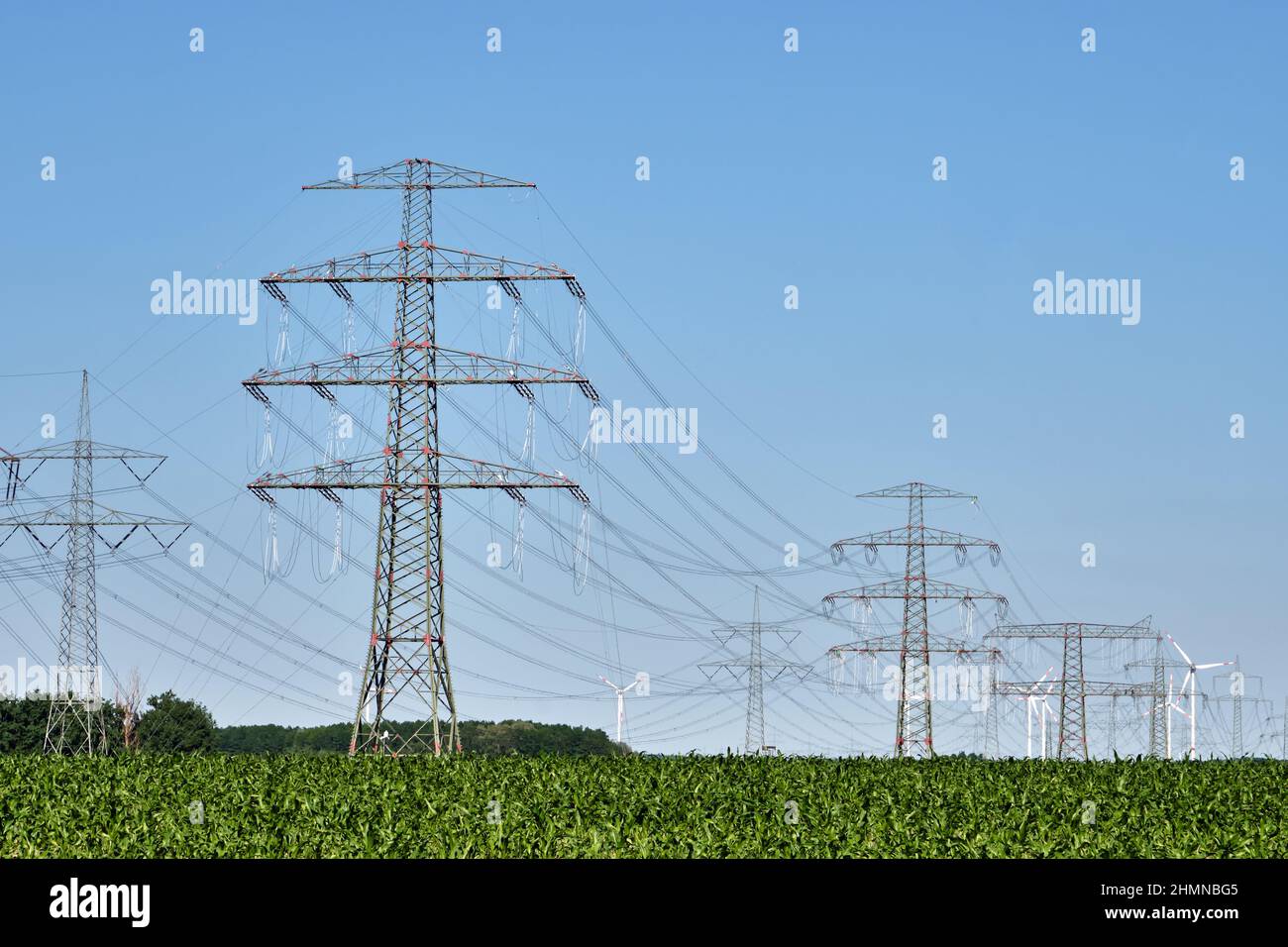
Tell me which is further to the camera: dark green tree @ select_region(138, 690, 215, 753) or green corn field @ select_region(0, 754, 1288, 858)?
dark green tree @ select_region(138, 690, 215, 753)

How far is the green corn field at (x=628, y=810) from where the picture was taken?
1271 inches

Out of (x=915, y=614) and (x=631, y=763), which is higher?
(x=915, y=614)

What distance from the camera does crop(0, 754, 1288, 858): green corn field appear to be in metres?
32.3

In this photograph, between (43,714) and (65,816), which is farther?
(43,714)

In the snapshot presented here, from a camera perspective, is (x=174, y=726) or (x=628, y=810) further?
(x=174, y=726)

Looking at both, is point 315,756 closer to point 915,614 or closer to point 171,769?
point 171,769

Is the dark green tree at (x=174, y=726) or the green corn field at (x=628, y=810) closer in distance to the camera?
the green corn field at (x=628, y=810)

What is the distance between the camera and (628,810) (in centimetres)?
3628

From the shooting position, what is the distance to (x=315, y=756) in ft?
171
